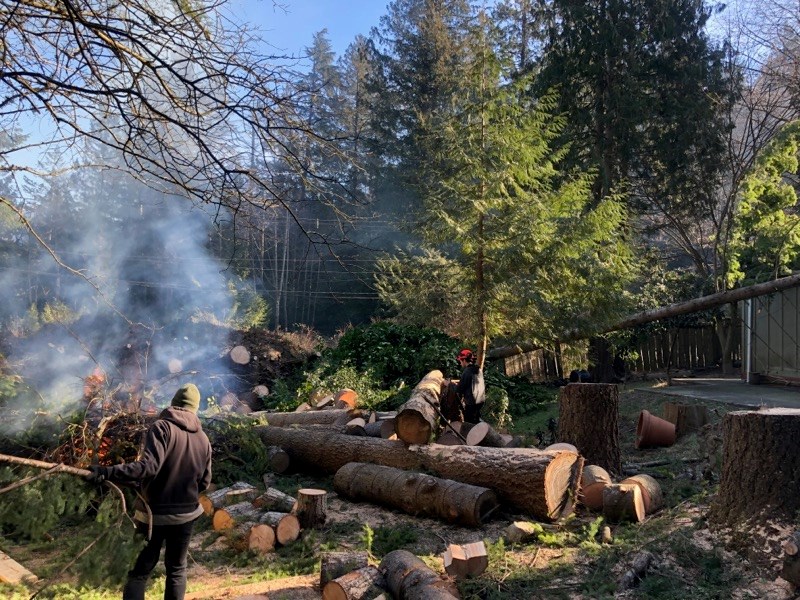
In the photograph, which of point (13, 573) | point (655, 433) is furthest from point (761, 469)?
point (13, 573)

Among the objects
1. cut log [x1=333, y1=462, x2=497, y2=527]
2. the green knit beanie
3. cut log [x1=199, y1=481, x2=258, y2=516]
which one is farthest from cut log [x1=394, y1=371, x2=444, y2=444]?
the green knit beanie

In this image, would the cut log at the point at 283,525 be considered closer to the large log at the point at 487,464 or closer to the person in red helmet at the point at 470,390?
the large log at the point at 487,464

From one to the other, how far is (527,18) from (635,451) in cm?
2105

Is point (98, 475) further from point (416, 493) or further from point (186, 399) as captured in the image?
point (416, 493)

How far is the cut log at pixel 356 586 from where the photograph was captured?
4500mm

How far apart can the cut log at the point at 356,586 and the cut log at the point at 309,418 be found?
18.6 ft

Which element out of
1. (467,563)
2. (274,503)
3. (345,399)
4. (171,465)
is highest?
(171,465)

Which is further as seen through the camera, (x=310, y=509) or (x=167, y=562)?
(x=310, y=509)

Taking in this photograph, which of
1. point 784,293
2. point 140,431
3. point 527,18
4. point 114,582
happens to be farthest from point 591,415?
point 527,18

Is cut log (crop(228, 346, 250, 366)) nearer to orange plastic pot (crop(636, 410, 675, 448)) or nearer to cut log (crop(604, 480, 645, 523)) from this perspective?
orange plastic pot (crop(636, 410, 675, 448))

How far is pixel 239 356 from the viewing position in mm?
17141

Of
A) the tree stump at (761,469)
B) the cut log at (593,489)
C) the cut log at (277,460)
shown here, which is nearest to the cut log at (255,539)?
the cut log at (277,460)

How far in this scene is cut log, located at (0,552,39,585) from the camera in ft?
15.8

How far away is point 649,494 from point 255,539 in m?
3.95
